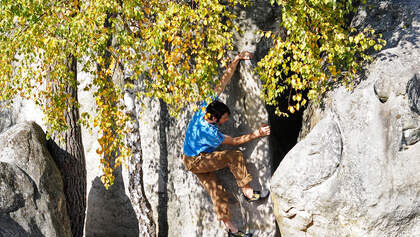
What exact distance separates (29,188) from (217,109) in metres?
2.86

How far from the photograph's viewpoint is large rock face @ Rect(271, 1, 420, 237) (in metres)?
6.41

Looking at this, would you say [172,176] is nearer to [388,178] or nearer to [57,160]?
[57,160]

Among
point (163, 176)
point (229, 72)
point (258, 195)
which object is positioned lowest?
point (258, 195)

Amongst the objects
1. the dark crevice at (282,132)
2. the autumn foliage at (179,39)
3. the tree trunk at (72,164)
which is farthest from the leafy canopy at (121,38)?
the dark crevice at (282,132)

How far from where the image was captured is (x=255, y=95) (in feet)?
25.6

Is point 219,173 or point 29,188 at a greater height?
point 219,173

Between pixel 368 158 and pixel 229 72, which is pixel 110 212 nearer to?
pixel 229 72

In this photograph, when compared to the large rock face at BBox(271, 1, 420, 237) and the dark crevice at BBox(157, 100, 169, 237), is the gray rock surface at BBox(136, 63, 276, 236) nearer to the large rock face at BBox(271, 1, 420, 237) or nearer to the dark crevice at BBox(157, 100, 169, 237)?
the dark crevice at BBox(157, 100, 169, 237)

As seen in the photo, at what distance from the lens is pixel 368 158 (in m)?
6.60

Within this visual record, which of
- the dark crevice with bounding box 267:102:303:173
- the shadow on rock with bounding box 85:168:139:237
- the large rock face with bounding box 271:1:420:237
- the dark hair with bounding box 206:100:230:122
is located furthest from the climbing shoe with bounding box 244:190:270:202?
the shadow on rock with bounding box 85:168:139:237

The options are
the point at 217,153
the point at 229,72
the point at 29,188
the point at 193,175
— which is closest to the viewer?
the point at 29,188

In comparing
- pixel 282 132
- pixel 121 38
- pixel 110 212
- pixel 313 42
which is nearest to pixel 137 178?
pixel 110 212

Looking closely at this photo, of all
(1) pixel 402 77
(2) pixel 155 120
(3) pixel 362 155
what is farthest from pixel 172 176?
(1) pixel 402 77

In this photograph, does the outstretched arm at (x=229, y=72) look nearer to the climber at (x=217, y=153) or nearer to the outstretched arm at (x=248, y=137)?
the climber at (x=217, y=153)
